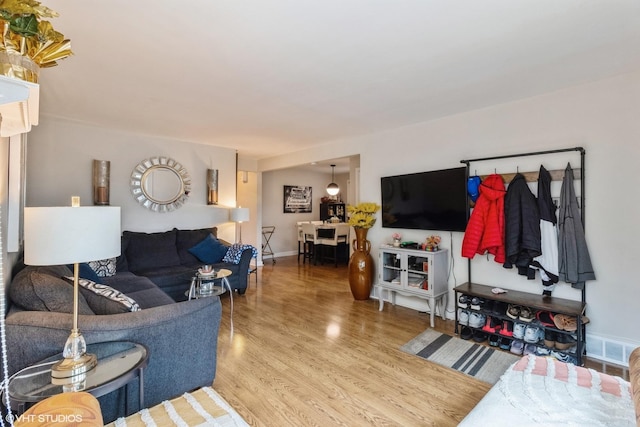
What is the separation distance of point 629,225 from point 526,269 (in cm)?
82

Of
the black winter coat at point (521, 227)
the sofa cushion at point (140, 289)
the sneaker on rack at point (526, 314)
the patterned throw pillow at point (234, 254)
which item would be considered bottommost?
the sneaker on rack at point (526, 314)

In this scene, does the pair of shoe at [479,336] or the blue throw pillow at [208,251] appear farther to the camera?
the blue throw pillow at [208,251]

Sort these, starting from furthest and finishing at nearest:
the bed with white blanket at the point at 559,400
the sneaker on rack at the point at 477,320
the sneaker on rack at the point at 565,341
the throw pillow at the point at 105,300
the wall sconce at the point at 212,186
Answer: the wall sconce at the point at 212,186
the sneaker on rack at the point at 477,320
the sneaker on rack at the point at 565,341
the throw pillow at the point at 105,300
the bed with white blanket at the point at 559,400

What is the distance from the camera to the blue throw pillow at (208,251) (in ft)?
14.8

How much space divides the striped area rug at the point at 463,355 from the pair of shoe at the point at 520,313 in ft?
1.08

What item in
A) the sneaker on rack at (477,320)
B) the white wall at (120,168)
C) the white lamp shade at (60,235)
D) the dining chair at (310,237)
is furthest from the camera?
the dining chair at (310,237)

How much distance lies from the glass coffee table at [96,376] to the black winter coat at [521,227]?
9.95 ft

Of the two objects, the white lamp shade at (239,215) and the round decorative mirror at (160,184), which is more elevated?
the round decorative mirror at (160,184)

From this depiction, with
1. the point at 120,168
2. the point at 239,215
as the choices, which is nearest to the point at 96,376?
the point at 120,168

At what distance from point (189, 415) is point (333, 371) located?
136 centimetres

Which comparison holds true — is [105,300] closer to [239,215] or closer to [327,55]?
[327,55]

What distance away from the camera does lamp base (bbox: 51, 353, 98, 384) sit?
4.51ft

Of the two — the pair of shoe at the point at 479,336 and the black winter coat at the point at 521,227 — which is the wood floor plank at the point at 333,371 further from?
the black winter coat at the point at 521,227

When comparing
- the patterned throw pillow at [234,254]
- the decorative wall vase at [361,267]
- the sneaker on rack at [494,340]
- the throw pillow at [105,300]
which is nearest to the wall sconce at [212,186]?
the patterned throw pillow at [234,254]
